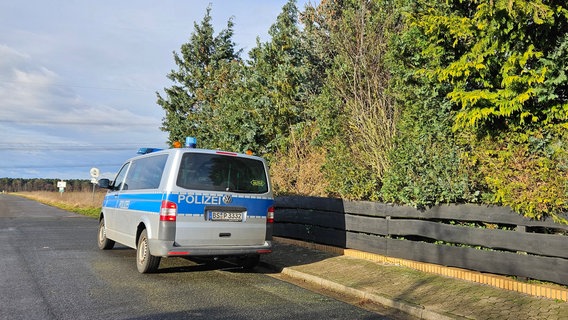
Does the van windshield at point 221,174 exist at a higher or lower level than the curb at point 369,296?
higher

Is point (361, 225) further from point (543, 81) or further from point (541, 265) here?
point (543, 81)

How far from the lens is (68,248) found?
10.7 m

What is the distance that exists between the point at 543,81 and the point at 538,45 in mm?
716

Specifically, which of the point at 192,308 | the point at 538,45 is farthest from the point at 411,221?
the point at 192,308

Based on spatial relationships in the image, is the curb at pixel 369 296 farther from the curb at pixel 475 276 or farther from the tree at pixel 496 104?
the tree at pixel 496 104

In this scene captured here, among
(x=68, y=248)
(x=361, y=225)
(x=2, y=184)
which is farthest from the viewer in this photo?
(x=2, y=184)

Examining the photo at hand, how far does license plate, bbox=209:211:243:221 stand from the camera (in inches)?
285

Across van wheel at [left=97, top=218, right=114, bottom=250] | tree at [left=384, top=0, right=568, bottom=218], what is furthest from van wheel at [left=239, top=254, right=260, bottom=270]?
van wheel at [left=97, top=218, right=114, bottom=250]

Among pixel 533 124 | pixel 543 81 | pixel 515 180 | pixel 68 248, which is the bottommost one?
pixel 68 248

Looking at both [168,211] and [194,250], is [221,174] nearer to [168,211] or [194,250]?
[168,211]

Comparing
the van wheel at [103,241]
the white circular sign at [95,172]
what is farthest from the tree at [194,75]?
the van wheel at [103,241]

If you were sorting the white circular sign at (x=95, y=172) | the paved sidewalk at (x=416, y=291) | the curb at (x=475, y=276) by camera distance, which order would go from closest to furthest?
1. the paved sidewalk at (x=416, y=291)
2. the curb at (x=475, y=276)
3. the white circular sign at (x=95, y=172)

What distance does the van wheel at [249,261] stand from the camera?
8.29 m

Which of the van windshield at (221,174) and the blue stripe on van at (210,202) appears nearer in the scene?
the blue stripe on van at (210,202)
